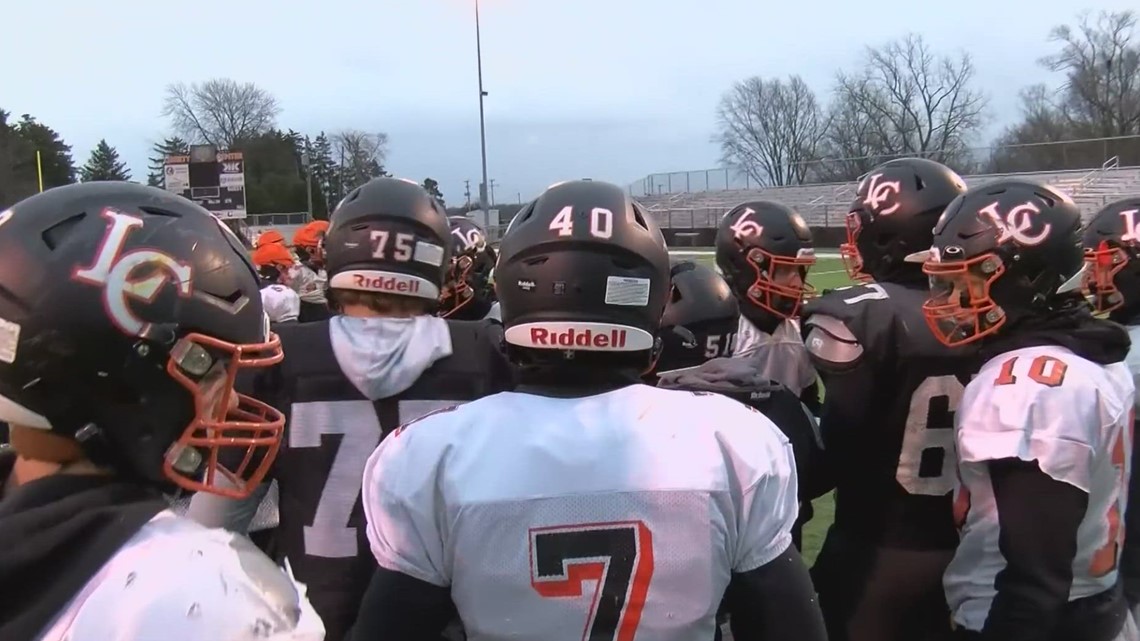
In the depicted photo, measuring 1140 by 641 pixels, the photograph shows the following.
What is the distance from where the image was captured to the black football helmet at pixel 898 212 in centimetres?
377

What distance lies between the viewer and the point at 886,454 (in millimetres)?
3189

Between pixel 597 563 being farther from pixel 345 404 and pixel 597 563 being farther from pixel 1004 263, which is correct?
pixel 1004 263

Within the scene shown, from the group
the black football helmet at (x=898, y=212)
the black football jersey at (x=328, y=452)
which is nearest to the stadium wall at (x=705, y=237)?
the black football helmet at (x=898, y=212)

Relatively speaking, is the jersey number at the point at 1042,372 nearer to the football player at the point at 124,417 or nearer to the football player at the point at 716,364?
the football player at the point at 716,364

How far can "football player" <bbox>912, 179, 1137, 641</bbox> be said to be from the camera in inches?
97.3

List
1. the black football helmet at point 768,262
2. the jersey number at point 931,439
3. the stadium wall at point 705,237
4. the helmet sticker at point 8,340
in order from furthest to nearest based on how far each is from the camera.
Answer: the stadium wall at point 705,237, the black football helmet at point 768,262, the jersey number at point 931,439, the helmet sticker at point 8,340

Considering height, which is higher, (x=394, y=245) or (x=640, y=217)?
(x=640, y=217)

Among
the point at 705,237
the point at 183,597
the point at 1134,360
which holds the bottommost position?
the point at 705,237

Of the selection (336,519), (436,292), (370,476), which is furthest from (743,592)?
(436,292)

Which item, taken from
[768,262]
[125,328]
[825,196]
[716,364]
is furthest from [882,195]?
[825,196]

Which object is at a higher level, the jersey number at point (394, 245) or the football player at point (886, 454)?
the jersey number at point (394, 245)

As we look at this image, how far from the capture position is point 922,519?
313 cm

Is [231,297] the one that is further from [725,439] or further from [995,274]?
[995,274]

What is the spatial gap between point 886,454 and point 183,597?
2.52 metres
